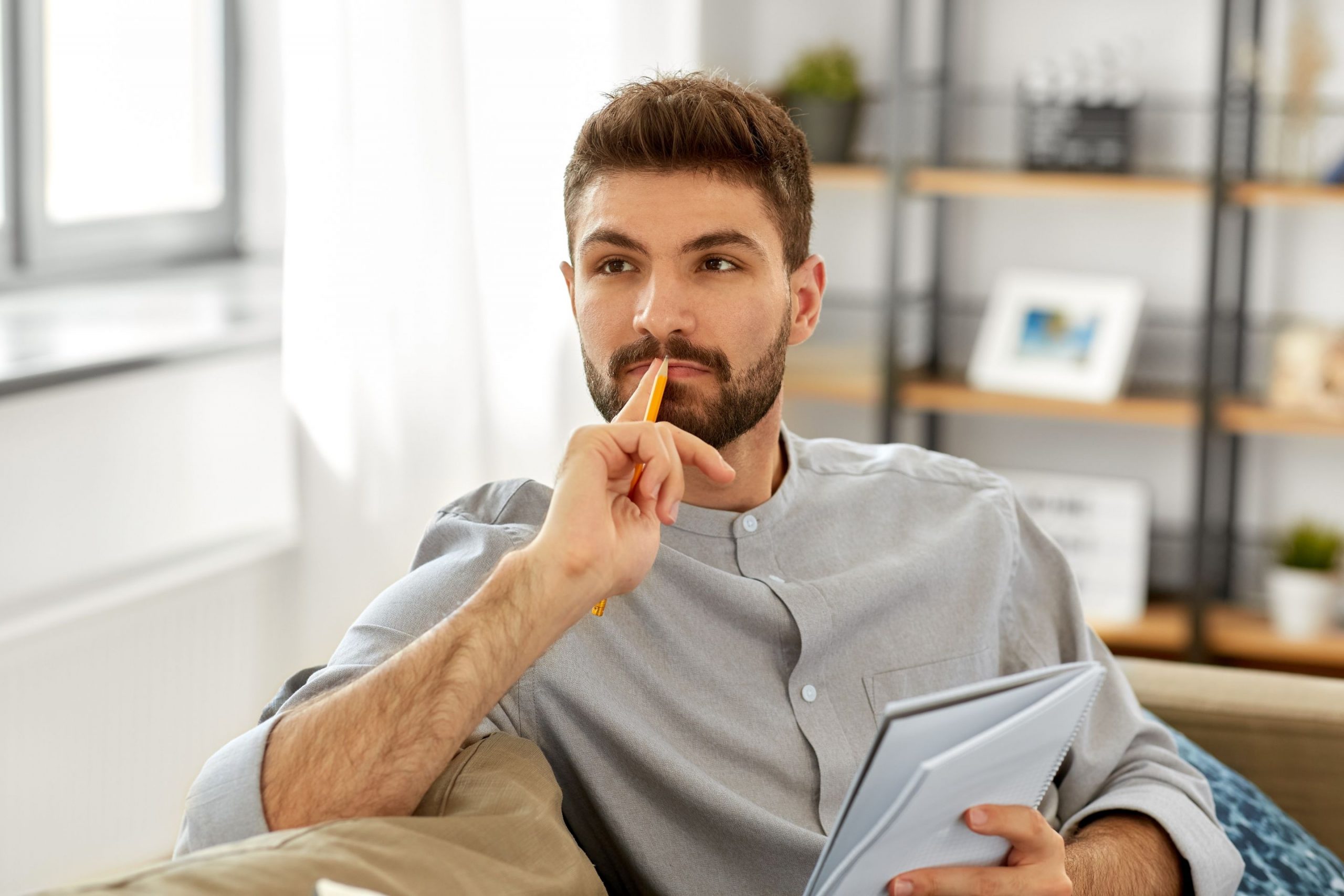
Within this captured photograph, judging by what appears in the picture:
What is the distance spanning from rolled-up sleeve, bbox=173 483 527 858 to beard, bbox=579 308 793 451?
158 mm

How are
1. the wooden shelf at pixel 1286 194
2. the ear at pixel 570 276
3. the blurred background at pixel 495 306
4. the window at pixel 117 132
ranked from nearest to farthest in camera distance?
the ear at pixel 570 276 → the blurred background at pixel 495 306 → the window at pixel 117 132 → the wooden shelf at pixel 1286 194

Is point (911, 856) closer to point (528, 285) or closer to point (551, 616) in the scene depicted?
point (551, 616)

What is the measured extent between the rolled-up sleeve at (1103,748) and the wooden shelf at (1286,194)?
1796 millimetres

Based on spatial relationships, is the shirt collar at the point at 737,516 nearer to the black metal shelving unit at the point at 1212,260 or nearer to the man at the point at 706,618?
the man at the point at 706,618

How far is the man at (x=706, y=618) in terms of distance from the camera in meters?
1.06

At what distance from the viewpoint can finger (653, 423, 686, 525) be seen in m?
1.17

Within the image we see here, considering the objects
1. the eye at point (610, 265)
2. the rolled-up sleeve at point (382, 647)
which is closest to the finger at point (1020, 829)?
the rolled-up sleeve at point (382, 647)

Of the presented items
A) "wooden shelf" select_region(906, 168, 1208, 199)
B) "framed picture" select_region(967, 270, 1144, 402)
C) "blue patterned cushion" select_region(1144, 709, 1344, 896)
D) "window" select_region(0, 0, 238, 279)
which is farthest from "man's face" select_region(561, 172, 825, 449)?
"framed picture" select_region(967, 270, 1144, 402)

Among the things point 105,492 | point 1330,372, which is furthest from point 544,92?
point 1330,372

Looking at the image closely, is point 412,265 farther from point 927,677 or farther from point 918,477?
point 927,677

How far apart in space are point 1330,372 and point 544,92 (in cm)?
172

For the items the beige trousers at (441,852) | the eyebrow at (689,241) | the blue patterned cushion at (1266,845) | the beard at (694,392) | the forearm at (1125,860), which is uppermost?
the eyebrow at (689,241)

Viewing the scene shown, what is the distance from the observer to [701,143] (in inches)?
54.4

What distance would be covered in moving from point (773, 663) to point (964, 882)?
0.34 meters
